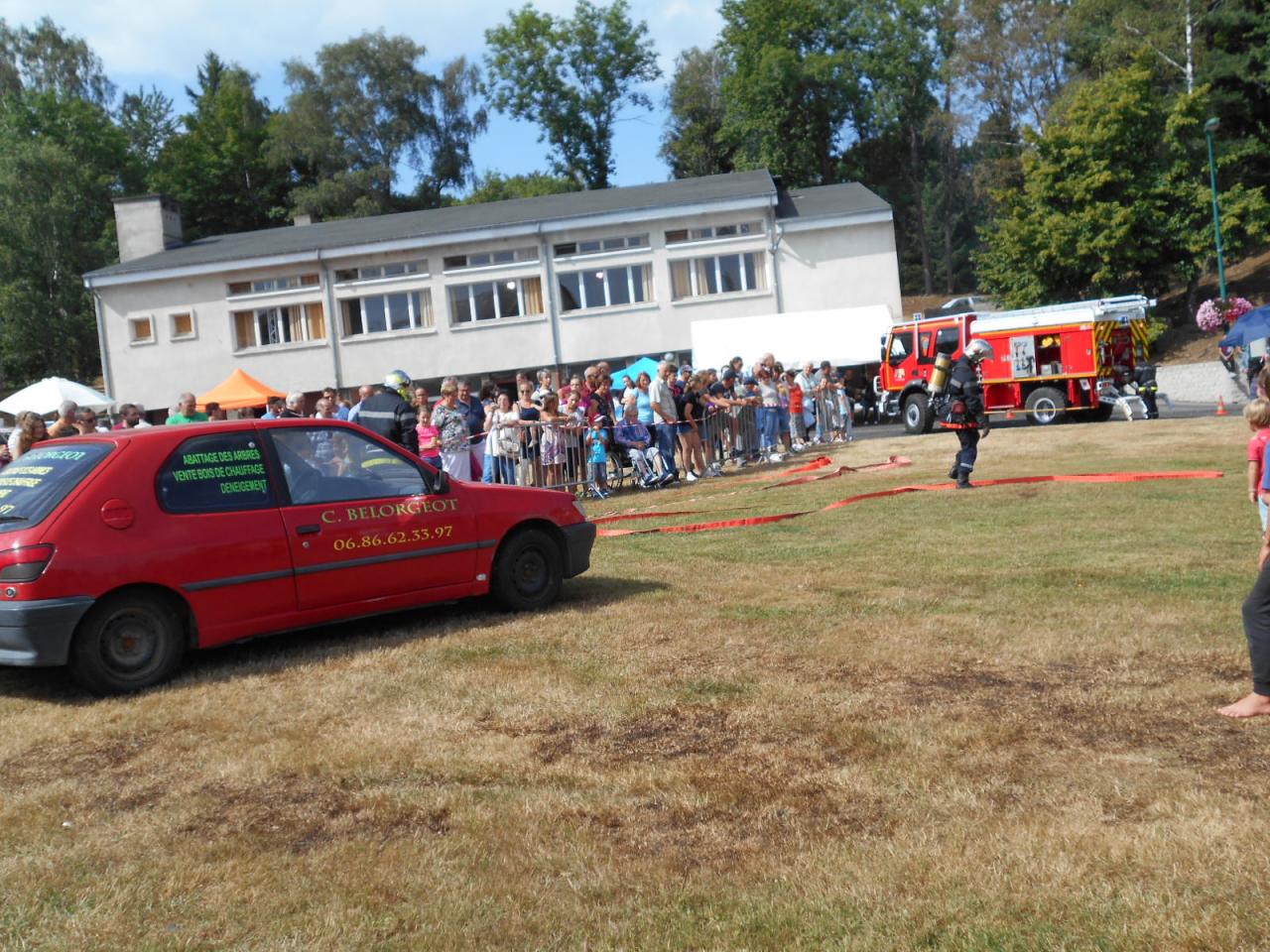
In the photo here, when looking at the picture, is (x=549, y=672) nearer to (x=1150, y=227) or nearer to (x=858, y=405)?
(x=858, y=405)

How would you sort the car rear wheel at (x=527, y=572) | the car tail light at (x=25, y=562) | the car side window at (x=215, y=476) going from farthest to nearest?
the car rear wheel at (x=527, y=572)
the car side window at (x=215, y=476)
the car tail light at (x=25, y=562)

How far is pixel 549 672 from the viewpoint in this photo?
704 centimetres

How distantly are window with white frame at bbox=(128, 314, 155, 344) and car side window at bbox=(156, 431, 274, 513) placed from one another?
40.6m

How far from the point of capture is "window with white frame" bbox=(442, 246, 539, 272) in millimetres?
43562

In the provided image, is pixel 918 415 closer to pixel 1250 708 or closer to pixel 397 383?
pixel 397 383

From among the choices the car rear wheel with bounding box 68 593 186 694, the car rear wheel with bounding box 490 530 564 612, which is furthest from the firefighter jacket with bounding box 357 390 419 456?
the car rear wheel with bounding box 68 593 186 694

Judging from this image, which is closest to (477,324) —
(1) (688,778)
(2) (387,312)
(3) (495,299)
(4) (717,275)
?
(3) (495,299)

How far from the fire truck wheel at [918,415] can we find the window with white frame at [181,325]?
93.2ft

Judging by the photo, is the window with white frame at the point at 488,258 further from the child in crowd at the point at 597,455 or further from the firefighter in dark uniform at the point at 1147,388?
the child in crowd at the point at 597,455

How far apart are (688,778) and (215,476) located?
3.83 meters

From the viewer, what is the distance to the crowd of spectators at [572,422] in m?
14.2

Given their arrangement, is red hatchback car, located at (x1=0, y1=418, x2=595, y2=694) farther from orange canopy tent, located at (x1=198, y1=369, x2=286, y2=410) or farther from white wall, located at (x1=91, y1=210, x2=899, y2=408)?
white wall, located at (x1=91, y1=210, x2=899, y2=408)

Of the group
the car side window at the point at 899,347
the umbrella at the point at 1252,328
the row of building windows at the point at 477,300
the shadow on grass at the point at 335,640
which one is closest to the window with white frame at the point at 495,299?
Answer: the row of building windows at the point at 477,300

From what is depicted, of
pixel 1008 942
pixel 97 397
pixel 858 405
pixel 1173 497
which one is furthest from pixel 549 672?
pixel 858 405
